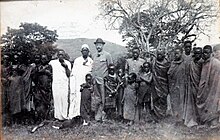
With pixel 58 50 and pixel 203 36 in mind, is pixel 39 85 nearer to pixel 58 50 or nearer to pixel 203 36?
pixel 58 50

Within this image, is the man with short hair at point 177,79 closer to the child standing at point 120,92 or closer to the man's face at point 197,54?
the man's face at point 197,54

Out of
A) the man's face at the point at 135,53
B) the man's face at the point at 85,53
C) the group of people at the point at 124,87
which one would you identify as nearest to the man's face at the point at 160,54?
the group of people at the point at 124,87

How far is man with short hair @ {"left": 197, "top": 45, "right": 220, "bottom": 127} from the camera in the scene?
3.69 metres

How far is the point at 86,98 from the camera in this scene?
381 cm

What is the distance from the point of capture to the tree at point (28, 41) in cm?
381

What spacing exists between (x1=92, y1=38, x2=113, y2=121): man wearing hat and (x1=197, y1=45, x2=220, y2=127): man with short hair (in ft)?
2.27

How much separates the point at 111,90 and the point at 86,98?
197 millimetres

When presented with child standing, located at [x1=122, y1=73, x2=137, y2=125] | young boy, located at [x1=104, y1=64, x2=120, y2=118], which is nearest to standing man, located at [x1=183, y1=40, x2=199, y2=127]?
child standing, located at [x1=122, y1=73, x2=137, y2=125]

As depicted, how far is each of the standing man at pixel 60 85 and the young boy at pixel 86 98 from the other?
0.12m

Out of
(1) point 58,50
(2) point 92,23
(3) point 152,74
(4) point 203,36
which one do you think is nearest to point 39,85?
(1) point 58,50

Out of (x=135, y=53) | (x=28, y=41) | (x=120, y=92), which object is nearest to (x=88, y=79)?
(x=120, y=92)

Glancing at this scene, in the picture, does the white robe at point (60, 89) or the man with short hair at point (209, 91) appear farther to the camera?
the white robe at point (60, 89)

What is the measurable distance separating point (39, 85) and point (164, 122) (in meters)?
0.96

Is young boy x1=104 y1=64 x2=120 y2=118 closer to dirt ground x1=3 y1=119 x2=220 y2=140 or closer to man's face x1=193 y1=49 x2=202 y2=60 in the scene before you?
dirt ground x1=3 y1=119 x2=220 y2=140
